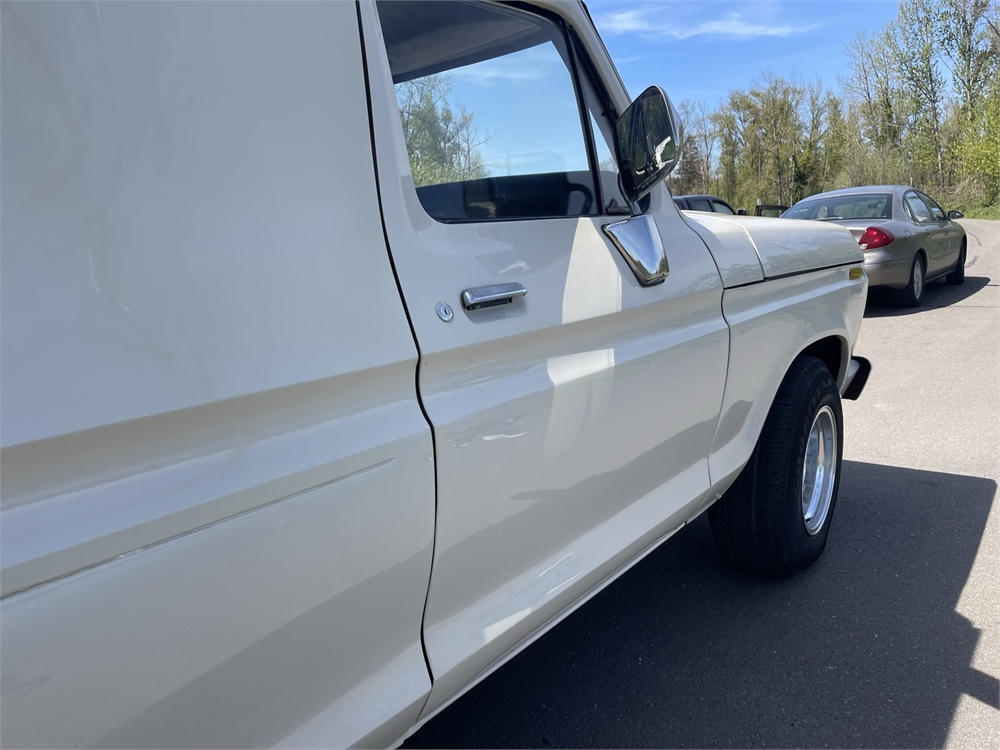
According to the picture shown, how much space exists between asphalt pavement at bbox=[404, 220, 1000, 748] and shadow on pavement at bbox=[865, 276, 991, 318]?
5943 mm

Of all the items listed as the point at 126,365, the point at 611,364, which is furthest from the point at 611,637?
the point at 126,365

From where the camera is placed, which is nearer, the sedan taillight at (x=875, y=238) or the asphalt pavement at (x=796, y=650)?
the asphalt pavement at (x=796, y=650)

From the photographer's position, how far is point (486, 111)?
1762 mm

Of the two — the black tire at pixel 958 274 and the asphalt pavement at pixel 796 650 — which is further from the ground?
the black tire at pixel 958 274

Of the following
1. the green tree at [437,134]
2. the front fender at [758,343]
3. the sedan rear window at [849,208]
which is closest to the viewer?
the green tree at [437,134]

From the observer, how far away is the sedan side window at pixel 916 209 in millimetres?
9773

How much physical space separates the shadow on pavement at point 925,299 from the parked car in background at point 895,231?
151 mm

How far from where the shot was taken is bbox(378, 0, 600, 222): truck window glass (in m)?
1.54

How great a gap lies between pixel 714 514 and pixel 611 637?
645 mm

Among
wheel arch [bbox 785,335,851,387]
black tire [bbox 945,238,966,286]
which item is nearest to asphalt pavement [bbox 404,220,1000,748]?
wheel arch [bbox 785,335,851,387]

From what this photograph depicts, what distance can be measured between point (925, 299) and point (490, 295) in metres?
10.6

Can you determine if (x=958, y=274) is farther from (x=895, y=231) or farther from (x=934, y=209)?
(x=895, y=231)

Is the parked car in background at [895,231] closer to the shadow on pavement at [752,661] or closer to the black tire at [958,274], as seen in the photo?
the black tire at [958,274]

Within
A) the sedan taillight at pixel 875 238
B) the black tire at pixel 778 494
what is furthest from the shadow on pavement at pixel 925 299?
the black tire at pixel 778 494
